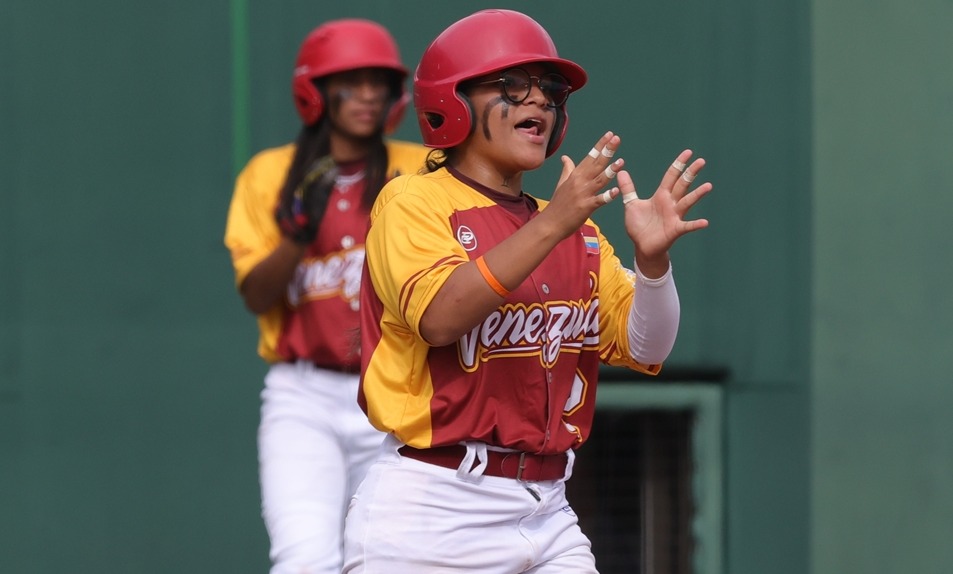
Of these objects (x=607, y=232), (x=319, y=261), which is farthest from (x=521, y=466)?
(x=607, y=232)

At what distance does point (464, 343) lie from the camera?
10.6 ft

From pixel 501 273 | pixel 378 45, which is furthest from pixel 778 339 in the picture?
pixel 501 273

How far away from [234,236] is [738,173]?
231cm

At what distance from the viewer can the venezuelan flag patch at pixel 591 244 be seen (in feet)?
11.5

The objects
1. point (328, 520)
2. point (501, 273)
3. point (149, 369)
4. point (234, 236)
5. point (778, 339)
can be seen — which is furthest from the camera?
point (778, 339)

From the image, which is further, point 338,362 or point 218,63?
point 218,63

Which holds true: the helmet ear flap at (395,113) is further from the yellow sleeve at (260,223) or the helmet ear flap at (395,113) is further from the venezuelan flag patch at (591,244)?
the venezuelan flag patch at (591,244)

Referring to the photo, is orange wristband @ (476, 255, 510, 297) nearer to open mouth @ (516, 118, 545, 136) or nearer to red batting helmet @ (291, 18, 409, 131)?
open mouth @ (516, 118, 545, 136)

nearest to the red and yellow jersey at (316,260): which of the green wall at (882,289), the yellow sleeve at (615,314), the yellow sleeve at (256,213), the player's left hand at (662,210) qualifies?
the yellow sleeve at (256,213)

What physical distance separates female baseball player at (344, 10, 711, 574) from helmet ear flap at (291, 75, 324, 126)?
1436 mm

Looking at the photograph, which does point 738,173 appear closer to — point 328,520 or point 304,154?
point 304,154

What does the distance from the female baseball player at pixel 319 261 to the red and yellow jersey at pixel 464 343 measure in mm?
997

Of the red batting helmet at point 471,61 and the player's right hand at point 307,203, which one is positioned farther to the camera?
the player's right hand at point 307,203

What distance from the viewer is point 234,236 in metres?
4.79
